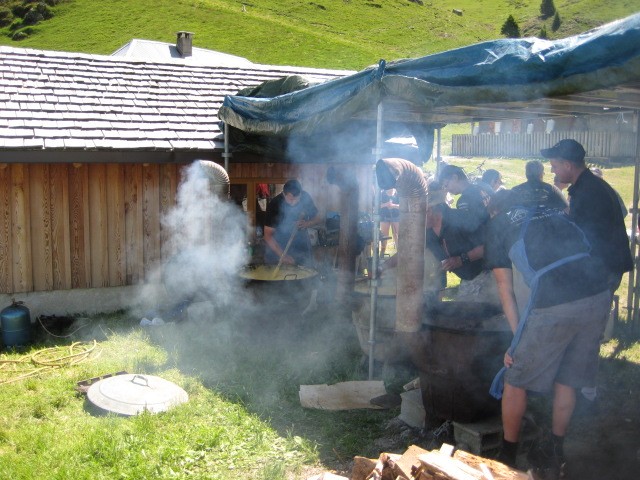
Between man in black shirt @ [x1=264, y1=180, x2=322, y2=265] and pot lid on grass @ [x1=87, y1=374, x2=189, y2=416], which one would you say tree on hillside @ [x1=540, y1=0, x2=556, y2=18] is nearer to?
man in black shirt @ [x1=264, y1=180, x2=322, y2=265]

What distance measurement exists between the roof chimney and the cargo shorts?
69.5 ft

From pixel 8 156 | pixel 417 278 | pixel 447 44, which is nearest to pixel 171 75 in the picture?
pixel 8 156

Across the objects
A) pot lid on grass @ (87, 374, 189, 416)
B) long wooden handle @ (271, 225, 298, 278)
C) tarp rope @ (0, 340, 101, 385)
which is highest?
long wooden handle @ (271, 225, 298, 278)

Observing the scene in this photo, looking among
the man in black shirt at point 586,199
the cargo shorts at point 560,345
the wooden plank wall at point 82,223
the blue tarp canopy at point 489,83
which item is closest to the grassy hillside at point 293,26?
the wooden plank wall at point 82,223

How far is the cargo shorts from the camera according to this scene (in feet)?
13.3

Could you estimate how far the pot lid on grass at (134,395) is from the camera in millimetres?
5520

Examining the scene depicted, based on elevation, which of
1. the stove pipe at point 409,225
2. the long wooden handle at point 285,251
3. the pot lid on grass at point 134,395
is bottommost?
the pot lid on grass at point 134,395

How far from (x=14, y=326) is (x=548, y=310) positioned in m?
6.69

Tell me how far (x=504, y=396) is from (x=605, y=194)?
1732 millimetres

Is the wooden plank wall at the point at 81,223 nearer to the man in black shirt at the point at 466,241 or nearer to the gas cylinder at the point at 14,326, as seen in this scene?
the gas cylinder at the point at 14,326

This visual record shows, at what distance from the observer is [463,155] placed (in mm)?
33375

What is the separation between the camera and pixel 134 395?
566cm

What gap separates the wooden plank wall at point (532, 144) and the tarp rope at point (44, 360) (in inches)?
804

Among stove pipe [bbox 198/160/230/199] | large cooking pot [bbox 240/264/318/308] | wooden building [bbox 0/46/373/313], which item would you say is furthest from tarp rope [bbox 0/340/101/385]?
stove pipe [bbox 198/160/230/199]
